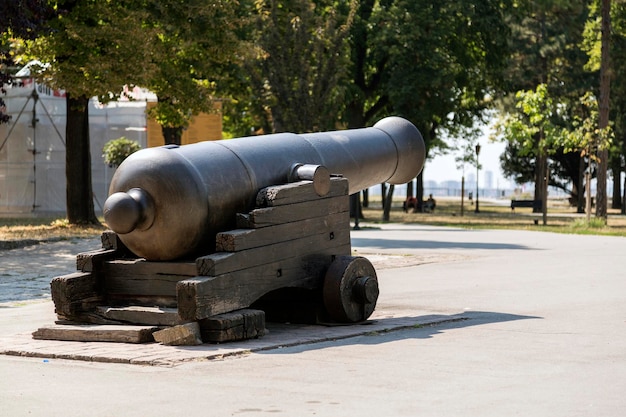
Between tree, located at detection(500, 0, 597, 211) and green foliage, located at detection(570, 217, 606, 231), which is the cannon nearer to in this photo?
green foliage, located at detection(570, 217, 606, 231)

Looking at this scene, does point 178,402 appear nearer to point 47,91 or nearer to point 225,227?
point 225,227

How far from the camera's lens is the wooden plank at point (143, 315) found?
31.8 ft

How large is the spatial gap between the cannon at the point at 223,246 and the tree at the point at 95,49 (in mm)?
15969

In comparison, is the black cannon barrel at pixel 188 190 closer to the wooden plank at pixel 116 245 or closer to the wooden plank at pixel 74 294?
the wooden plank at pixel 116 245

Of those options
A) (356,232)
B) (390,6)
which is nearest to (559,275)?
(356,232)

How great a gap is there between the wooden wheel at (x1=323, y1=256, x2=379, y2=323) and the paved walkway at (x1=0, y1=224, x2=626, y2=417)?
0.21m

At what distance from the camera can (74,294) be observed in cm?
1018

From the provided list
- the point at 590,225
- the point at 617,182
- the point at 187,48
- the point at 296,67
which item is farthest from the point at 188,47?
the point at 617,182

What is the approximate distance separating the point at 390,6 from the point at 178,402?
130ft

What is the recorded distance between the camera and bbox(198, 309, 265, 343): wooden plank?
373 inches

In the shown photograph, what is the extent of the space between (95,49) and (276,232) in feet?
60.5

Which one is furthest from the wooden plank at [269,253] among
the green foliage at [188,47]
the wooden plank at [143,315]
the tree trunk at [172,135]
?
the tree trunk at [172,135]

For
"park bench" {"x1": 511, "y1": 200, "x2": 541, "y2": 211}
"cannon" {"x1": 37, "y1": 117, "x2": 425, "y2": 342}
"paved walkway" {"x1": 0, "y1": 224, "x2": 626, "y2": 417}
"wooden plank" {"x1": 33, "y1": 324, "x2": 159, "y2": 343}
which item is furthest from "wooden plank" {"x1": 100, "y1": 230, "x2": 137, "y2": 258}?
"park bench" {"x1": 511, "y1": 200, "x2": 541, "y2": 211}

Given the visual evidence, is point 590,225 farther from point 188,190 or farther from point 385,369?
point 385,369
